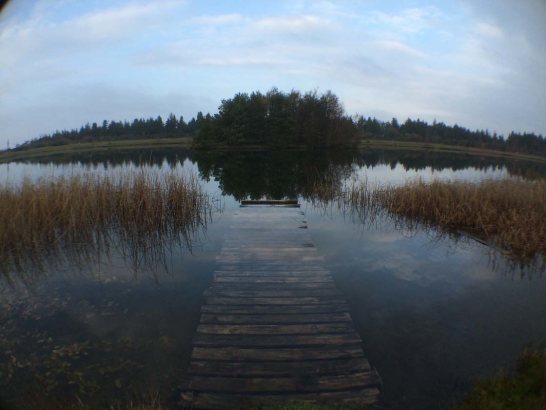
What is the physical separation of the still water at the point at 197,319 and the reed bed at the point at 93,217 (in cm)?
62

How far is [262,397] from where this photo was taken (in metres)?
2.93

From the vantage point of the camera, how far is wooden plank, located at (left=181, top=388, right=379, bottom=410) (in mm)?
2850

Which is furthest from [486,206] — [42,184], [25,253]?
[42,184]

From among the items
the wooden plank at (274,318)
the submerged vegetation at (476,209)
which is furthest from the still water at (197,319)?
the submerged vegetation at (476,209)

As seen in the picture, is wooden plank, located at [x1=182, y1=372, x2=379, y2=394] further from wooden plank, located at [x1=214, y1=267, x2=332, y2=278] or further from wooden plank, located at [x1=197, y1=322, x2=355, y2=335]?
wooden plank, located at [x1=214, y1=267, x2=332, y2=278]

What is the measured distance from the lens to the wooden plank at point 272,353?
3461 millimetres

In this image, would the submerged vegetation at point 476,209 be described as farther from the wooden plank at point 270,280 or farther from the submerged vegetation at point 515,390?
the wooden plank at point 270,280

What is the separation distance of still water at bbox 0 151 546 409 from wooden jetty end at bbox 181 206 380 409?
0.86 feet

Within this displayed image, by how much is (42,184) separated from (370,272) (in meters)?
8.57

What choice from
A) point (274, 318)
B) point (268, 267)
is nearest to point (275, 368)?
point (274, 318)

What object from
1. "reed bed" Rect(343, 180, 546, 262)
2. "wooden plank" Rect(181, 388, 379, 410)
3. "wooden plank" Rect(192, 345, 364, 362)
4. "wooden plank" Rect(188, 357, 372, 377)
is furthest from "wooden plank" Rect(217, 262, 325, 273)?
"reed bed" Rect(343, 180, 546, 262)

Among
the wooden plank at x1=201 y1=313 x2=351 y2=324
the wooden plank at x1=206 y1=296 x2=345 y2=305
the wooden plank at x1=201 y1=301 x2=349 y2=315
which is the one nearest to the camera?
the wooden plank at x1=201 y1=313 x2=351 y2=324

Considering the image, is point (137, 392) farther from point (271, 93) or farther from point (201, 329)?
point (271, 93)

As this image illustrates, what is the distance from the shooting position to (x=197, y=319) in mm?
4605
